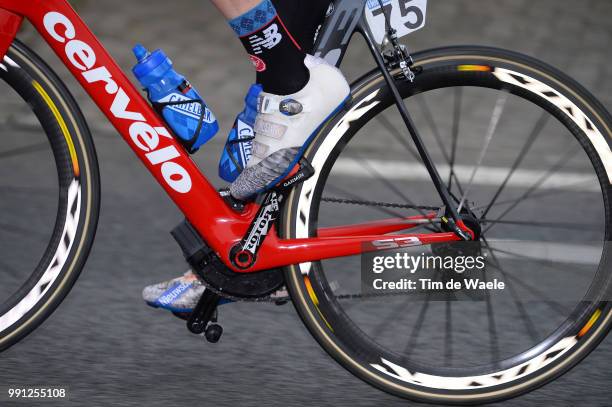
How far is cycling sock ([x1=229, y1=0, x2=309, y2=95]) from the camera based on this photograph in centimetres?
330

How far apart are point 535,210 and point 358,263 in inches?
92.1

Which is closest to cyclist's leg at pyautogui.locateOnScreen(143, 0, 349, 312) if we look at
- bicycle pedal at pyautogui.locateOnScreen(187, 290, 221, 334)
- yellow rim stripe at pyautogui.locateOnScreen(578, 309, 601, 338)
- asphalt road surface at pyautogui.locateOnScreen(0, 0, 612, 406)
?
bicycle pedal at pyautogui.locateOnScreen(187, 290, 221, 334)

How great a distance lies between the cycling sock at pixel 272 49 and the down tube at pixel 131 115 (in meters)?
0.34

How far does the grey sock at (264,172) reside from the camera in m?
3.39

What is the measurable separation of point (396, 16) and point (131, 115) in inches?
31.6

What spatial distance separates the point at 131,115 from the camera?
11.2 ft

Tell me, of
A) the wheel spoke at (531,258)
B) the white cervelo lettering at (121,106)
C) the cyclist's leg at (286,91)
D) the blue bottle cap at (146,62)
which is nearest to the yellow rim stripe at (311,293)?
the cyclist's leg at (286,91)

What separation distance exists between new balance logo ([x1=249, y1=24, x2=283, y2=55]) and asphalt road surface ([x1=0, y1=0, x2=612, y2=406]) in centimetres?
100

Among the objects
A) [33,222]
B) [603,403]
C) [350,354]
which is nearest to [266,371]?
[350,354]

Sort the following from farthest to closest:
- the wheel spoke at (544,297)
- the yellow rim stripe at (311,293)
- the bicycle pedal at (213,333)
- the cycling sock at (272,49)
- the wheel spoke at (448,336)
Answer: the wheel spoke at (448,336) → the wheel spoke at (544,297) → the bicycle pedal at (213,333) → the yellow rim stripe at (311,293) → the cycling sock at (272,49)

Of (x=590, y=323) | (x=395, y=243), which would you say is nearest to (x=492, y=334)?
(x=590, y=323)

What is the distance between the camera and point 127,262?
509 cm

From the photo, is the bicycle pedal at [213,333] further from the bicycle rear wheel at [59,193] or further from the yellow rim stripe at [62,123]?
the yellow rim stripe at [62,123]

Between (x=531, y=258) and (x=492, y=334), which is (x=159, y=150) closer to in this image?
(x=531, y=258)
